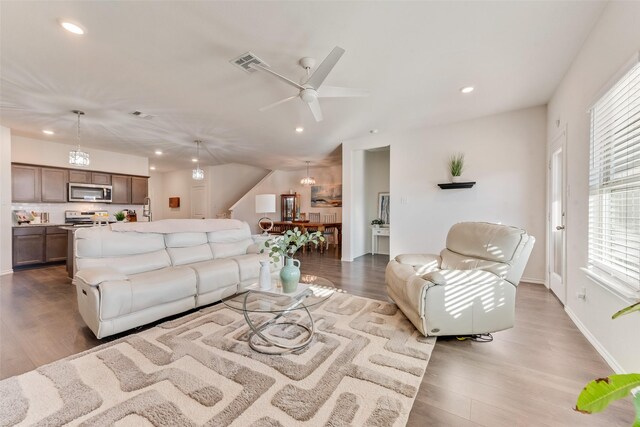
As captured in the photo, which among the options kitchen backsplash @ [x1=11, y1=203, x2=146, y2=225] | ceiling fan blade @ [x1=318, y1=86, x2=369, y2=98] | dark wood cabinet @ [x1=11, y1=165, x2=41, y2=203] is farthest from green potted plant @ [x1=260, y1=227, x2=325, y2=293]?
kitchen backsplash @ [x1=11, y1=203, x2=146, y2=225]

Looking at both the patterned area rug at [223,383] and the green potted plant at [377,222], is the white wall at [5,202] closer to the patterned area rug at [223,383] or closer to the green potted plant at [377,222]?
the patterned area rug at [223,383]

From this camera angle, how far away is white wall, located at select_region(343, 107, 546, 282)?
3977 mm

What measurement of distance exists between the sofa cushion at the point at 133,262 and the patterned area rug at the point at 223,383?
31.2 inches

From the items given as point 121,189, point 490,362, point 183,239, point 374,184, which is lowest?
point 490,362

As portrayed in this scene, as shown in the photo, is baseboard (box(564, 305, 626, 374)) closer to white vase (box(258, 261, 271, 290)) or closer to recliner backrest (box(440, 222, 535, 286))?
recliner backrest (box(440, 222, 535, 286))

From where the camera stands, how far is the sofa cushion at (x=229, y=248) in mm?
3639

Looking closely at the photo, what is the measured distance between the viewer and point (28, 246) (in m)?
4.88

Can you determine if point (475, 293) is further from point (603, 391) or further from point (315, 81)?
point (315, 81)

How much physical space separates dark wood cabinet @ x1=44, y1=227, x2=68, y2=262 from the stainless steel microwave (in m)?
0.78

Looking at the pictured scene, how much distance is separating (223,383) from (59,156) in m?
6.75

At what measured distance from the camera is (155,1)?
1.85 meters

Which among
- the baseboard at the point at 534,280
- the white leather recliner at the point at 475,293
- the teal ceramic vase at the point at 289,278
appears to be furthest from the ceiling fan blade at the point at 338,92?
the baseboard at the point at 534,280

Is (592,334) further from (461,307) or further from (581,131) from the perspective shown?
(581,131)

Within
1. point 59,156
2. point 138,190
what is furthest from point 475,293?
point 59,156
